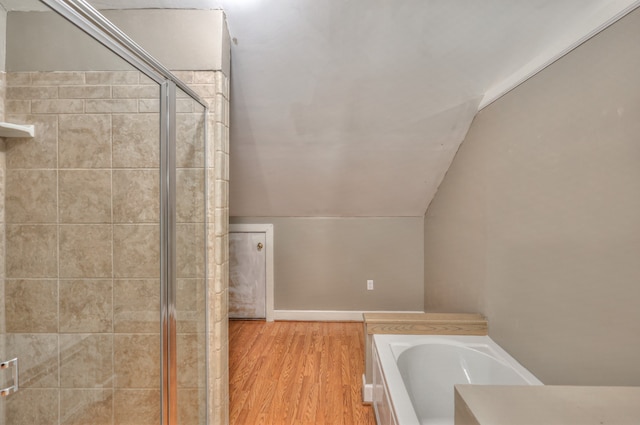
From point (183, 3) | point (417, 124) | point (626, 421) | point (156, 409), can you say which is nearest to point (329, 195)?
point (417, 124)

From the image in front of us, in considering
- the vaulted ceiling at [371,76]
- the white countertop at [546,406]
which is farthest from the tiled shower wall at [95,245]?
the white countertop at [546,406]

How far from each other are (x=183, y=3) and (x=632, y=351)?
2.20 metres

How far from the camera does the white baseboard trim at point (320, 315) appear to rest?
3.33 meters

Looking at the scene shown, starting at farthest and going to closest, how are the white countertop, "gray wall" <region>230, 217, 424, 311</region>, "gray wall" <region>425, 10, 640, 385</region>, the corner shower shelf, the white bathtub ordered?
1. "gray wall" <region>230, 217, 424, 311</region>
2. the white bathtub
3. the corner shower shelf
4. "gray wall" <region>425, 10, 640, 385</region>
5. the white countertop

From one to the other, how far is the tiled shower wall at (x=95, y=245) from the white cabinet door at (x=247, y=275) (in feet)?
5.96

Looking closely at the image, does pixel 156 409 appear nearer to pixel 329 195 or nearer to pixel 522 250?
pixel 522 250

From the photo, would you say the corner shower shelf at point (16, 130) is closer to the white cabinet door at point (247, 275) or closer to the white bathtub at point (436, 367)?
the white bathtub at point (436, 367)

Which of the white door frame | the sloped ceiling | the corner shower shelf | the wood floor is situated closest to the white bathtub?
the wood floor

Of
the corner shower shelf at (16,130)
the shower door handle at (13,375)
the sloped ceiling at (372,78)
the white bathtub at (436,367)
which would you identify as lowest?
the white bathtub at (436,367)

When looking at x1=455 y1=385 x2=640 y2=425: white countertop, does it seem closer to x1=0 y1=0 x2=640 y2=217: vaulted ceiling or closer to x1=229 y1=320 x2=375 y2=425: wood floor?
x1=0 y1=0 x2=640 y2=217: vaulted ceiling

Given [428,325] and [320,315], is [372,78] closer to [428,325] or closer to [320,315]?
[428,325]

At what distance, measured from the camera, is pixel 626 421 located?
566 mm

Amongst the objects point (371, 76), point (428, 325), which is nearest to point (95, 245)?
point (371, 76)

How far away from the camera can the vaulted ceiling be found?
1460 mm
